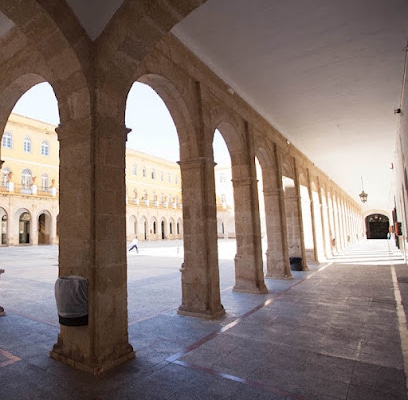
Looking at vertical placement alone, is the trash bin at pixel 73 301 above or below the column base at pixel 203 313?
above

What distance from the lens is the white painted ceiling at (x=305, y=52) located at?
487 centimetres

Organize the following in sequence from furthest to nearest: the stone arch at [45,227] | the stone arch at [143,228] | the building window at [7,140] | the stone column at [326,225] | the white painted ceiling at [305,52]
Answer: the stone arch at [143,228] → the stone arch at [45,227] → the building window at [7,140] → the stone column at [326,225] → the white painted ceiling at [305,52]

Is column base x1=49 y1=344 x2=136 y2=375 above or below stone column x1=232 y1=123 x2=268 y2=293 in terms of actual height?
below

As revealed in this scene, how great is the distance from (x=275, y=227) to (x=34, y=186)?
2626 centimetres

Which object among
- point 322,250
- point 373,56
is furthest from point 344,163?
point 373,56

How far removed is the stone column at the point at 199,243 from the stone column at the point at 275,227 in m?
4.30

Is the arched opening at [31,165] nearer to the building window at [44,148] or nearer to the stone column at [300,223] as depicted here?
the building window at [44,148]

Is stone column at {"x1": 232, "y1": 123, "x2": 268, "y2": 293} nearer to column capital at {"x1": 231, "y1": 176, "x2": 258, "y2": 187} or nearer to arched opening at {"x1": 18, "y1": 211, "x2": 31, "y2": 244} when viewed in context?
column capital at {"x1": 231, "y1": 176, "x2": 258, "y2": 187}

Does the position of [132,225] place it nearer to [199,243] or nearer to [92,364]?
[199,243]

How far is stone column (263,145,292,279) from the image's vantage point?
9.97 m

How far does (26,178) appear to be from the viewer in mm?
29484

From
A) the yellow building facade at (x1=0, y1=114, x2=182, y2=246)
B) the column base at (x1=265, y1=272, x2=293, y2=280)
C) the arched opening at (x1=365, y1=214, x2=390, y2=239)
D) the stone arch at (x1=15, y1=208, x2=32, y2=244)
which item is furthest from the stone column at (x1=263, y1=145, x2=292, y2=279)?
the arched opening at (x1=365, y1=214, x2=390, y2=239)

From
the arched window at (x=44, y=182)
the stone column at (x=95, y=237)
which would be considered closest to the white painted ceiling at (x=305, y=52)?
the stone column at (x=95, y=237)

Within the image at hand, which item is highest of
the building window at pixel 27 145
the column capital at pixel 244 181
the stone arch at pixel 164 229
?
the building window at pixel 27 145
